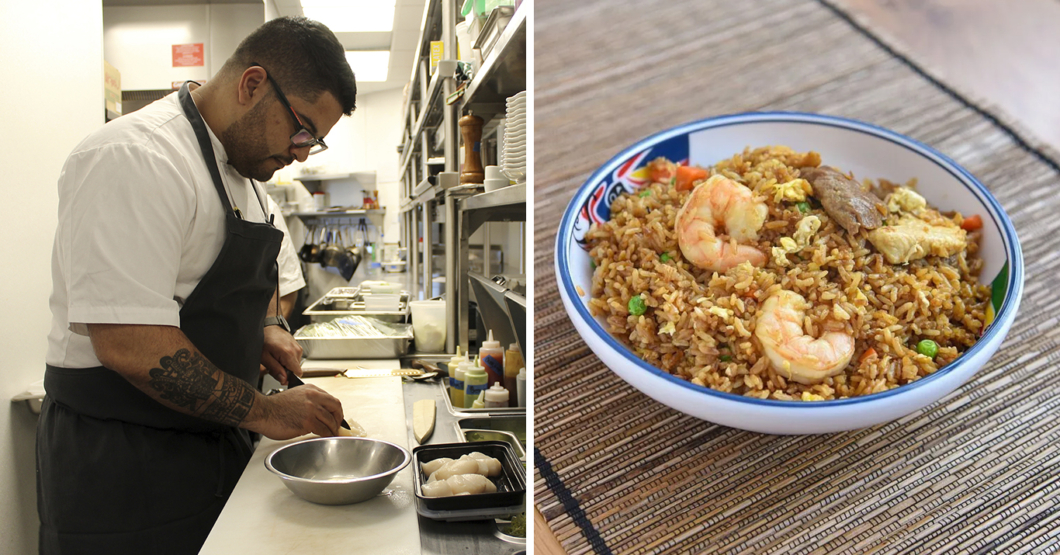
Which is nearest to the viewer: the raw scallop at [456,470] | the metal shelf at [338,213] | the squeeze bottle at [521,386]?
the raw scallop at [456,470]

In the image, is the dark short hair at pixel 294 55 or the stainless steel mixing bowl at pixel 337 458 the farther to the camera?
→ the dark short hair at pixel 294 55

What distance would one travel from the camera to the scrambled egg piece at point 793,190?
1.04 metres

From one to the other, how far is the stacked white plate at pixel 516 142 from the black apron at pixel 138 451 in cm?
64

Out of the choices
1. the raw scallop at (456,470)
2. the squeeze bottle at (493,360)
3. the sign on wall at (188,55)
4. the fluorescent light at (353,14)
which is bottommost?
the raw scallop at (456,470)

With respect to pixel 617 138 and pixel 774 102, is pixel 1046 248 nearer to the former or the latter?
pixel 774 102

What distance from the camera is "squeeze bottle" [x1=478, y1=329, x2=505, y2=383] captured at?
186 cm

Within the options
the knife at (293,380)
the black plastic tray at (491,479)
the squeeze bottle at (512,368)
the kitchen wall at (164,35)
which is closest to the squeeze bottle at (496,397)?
the squeeze bottle at (512,368)

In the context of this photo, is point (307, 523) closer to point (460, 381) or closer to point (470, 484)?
point (470, 484)

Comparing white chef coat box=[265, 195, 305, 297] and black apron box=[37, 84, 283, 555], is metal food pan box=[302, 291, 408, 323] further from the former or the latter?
black apron box=[37, 84, 283, 555]

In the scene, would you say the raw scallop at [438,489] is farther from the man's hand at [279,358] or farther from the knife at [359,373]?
the knife at [359,373]

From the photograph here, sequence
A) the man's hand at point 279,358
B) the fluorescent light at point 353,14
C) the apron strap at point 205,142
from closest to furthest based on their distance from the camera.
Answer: the apron strap at point 205,142 < the man's hand at point 279,358 < the fluorescent light at point 353,14

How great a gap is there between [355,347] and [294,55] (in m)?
1.40

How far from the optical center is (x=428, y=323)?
105 inches

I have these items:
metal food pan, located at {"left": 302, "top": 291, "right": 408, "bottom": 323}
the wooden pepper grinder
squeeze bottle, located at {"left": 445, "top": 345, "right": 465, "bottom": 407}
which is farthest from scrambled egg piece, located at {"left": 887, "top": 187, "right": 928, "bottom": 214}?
metal food pan, located at {"left": 302, "top": 291, "right": 408, "bottom": 323}
